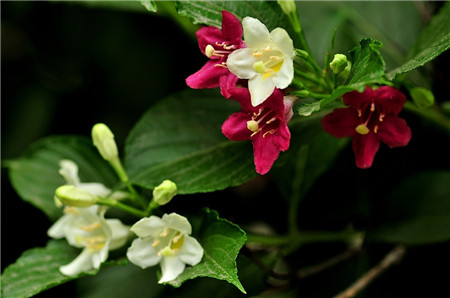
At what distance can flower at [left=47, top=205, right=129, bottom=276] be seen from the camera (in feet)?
3.19

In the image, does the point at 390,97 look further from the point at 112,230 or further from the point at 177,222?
the point at 112,230

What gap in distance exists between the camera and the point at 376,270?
3.65ft

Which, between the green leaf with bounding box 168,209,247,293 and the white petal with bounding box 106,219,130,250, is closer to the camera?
the green leaf with bounding box 168,209,247,293

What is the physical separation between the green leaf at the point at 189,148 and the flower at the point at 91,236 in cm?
9

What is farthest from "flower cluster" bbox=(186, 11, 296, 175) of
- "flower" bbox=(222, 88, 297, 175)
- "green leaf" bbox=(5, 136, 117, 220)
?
"green leaf" bbox=(5, 136, 117, 220)

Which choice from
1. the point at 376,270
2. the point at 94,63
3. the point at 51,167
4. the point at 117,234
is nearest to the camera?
the point at 117,234

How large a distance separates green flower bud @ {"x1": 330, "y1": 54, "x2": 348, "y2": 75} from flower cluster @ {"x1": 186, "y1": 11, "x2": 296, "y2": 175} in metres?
0.06

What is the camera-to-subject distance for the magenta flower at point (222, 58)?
841 millimetres

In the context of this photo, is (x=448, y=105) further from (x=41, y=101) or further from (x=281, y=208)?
(x=41, y=101)

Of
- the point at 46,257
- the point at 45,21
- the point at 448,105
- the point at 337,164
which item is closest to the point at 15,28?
the point at 45,21

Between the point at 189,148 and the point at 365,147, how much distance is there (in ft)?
1.00

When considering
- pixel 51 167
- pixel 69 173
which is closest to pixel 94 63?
pixel 51 167

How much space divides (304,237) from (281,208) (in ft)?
0.55

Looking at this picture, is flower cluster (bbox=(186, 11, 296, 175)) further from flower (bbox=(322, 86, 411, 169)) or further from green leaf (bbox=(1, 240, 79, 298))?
green leaf (bbox=(1, 240, 79, 298))
